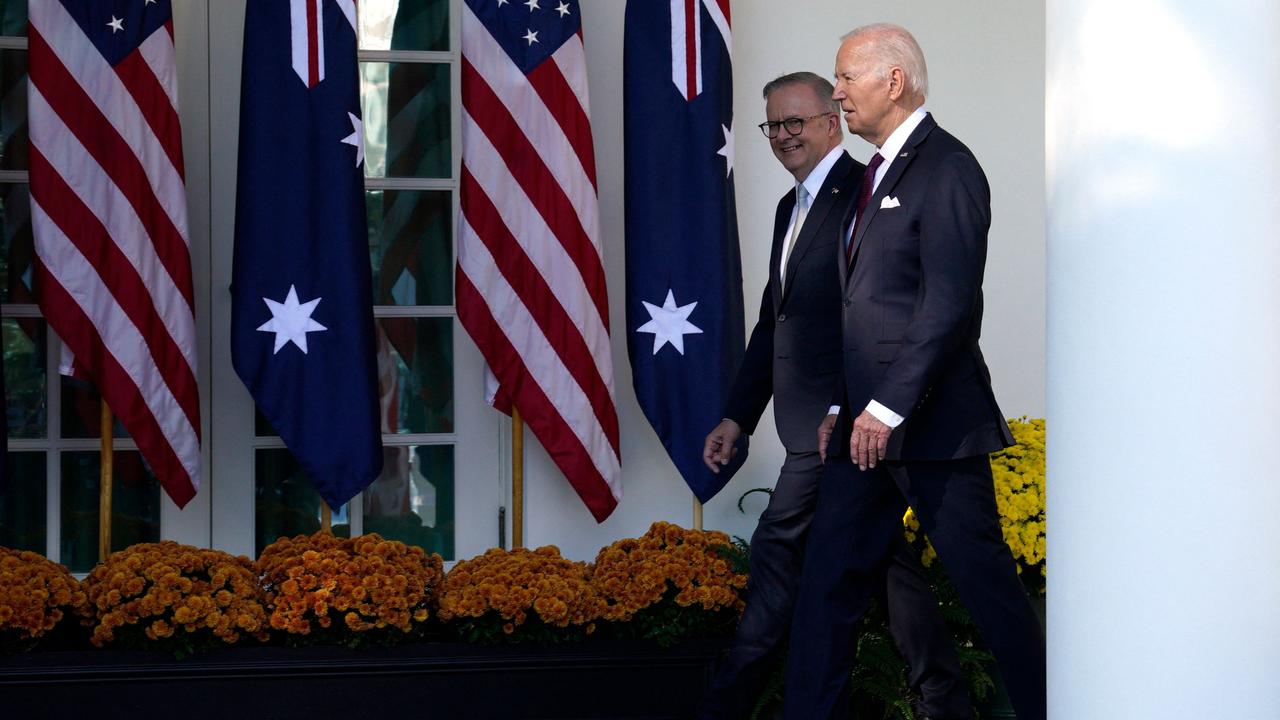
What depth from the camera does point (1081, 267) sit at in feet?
8.17

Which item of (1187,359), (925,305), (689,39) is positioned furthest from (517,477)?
(1187,359)

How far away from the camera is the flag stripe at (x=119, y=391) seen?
15.0 ft

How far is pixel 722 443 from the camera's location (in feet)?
13.5

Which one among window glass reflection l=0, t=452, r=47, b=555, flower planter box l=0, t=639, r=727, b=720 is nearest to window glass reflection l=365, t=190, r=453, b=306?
window glass reflection l=0, t=452, r=47, b=555

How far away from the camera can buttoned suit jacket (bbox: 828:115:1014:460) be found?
321cm

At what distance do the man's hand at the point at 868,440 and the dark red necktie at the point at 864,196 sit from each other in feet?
1.54

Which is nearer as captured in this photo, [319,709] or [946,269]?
[946,269]

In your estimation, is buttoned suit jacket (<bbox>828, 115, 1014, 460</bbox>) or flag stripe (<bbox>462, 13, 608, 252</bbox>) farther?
flag stripe (<bbox>462, 13, 608, 252</bbox>)

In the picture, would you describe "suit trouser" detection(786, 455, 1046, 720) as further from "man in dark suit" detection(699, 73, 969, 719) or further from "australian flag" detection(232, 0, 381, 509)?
"australian flag" detection(232, 0, 381, 509)

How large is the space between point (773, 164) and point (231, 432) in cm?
226

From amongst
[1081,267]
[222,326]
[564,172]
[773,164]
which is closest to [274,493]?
[222,326]

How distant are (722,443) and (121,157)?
2.20 m

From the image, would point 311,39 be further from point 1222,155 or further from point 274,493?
point 1222,155

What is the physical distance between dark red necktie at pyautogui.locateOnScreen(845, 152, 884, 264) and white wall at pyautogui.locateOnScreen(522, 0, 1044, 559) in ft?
6.32
